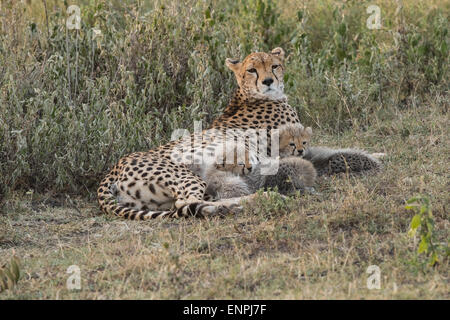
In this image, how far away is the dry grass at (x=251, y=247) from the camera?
3.75 m

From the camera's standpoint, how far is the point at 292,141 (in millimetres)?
5930

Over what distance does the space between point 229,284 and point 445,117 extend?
365 centimetres

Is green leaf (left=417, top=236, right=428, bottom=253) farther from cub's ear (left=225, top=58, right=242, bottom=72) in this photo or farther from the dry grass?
cub's ear (left=225, top=58, right=242, bottom=72)

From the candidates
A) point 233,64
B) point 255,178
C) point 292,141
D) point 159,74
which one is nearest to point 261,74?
point 233,64

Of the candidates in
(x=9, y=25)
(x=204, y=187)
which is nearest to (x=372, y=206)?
(x=204, y=187)

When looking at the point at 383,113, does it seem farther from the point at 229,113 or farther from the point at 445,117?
the point at 229,113

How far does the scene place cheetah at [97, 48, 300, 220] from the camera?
5160mm

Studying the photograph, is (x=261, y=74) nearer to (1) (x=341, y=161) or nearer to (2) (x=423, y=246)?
(1) (x=341, y=161)

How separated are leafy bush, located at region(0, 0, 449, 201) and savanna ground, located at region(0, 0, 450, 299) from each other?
0.06 ft

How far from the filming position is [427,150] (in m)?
6.16

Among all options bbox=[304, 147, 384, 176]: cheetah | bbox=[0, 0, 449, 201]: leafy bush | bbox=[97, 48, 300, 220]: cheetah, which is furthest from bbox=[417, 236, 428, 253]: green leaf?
bbox=[0, 0, 449, 201]: leafy bush

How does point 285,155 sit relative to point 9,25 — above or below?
below

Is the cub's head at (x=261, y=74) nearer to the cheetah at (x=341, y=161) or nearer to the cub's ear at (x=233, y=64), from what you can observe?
the cub's ear at (x=233, y=64)

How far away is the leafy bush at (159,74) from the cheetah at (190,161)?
431mm
